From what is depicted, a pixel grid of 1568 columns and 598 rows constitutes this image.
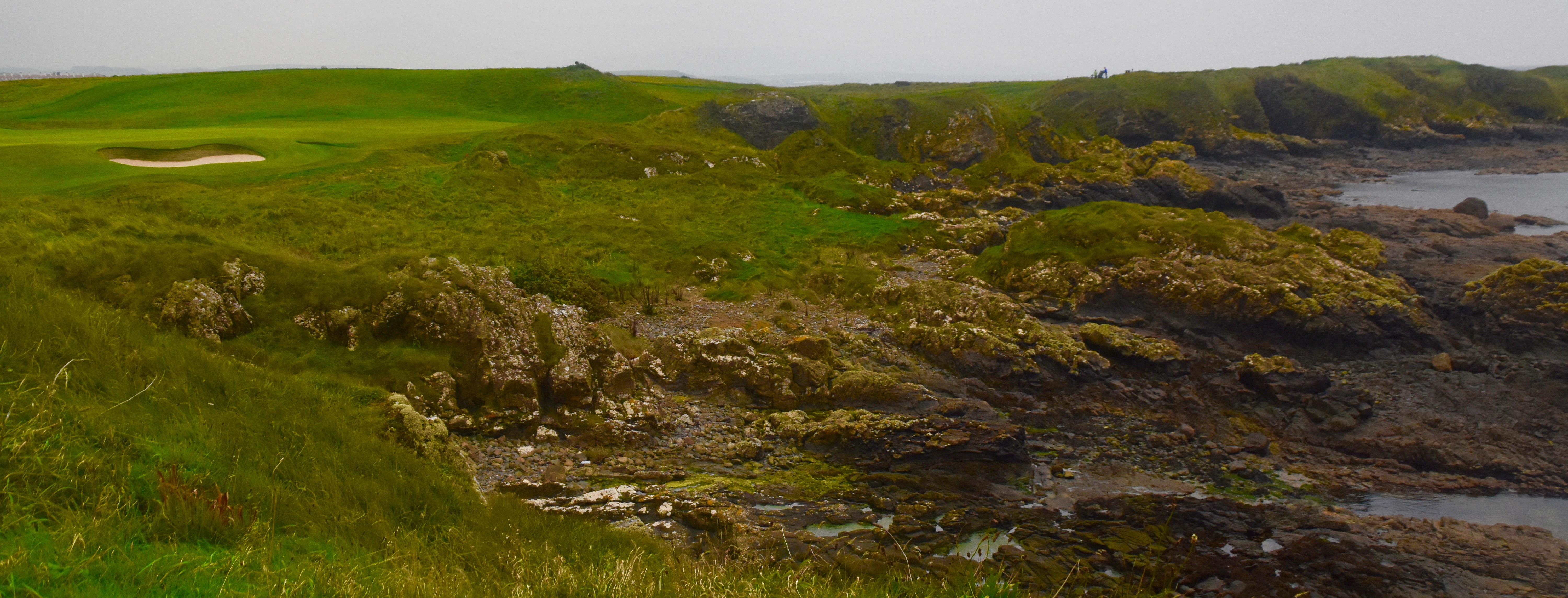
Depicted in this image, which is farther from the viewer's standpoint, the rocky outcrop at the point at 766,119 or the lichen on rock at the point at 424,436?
the rocky outcrop at the point at 766,119

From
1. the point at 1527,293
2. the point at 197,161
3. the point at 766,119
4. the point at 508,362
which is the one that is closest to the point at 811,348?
the point at 508,362

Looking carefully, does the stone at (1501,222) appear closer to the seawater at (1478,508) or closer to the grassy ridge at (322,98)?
the seawater at (1478,508)

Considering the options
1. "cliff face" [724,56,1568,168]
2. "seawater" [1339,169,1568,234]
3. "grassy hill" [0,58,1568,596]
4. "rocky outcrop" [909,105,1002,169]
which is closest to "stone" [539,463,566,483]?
"grassy hill" [0,58,1568,596]

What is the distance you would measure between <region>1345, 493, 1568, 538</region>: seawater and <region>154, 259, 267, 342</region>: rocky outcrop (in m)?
22.2

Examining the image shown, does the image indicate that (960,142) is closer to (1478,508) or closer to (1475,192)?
(1475,192)

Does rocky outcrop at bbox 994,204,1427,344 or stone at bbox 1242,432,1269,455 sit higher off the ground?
rocky outcrop at bbox 994,204,1427,344

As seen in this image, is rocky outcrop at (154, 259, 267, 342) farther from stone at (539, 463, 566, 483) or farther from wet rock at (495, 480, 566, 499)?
stone at (539, 463, 566, 483)

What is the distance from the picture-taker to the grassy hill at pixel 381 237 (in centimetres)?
629

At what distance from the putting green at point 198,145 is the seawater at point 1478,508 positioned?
3685cm

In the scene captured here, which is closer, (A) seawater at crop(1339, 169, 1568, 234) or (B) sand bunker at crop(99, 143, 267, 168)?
(B) sand bunker at crop(99, 143, 267, 168)

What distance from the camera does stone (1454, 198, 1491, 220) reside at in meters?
42.4

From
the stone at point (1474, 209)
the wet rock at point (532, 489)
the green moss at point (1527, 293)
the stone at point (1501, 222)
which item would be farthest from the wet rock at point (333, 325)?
the stone at point (1474, 209)

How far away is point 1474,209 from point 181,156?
62.1 metres

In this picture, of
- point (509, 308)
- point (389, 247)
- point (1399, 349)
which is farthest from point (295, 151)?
point (1399, 349)
